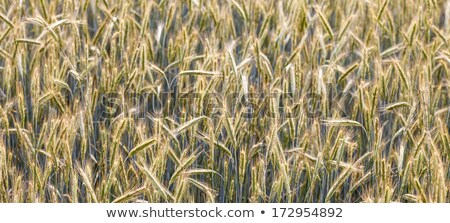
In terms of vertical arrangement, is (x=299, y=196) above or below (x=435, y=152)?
below

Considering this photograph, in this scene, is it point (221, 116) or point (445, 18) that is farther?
point (445, 18)

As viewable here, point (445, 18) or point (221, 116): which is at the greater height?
point (445, 18)

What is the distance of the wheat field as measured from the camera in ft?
8.80

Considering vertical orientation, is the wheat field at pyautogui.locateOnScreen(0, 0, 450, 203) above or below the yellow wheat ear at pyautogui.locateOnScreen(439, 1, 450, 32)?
below

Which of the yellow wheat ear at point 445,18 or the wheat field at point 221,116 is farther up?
the yellow wheat ear at point 445,18

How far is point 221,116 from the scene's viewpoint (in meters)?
2.74

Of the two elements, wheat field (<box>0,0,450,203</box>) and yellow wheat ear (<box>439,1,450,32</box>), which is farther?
yellow wheat ear (<box>439,1,450,32</box>)

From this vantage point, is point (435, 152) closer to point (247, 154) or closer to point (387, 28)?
point (247, 154)

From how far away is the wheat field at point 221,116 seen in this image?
2.68 meters

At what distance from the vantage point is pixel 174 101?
3141mm

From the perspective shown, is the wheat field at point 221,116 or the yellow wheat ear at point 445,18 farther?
the yellow wheat ear at point 445,18
